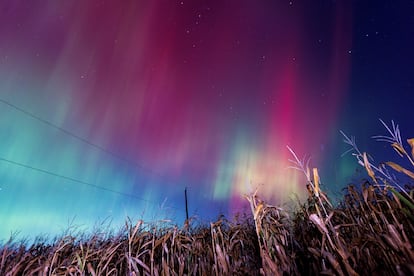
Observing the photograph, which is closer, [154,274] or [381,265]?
A: [381,265]

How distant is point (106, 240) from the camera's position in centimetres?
571

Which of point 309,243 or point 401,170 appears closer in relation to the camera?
point 401,170

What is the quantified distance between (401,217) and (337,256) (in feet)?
4.62

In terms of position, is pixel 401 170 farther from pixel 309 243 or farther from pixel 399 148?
pixel 309 243

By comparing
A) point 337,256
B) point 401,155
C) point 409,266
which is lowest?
point 409,266

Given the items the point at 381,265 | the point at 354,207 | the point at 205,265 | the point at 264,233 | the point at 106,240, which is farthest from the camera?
the point at 106,240

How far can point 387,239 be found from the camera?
5.46 feet

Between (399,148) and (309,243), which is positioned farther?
(309,243)

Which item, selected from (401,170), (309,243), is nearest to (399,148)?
(401,170)

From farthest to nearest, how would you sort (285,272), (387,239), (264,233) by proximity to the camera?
1. (264,233)
2. (285,272)
3. (387,239)

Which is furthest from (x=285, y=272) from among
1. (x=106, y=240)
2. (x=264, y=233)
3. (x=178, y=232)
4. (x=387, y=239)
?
(x=106, y=240)

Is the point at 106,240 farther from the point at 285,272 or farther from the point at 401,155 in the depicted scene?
the point at 401,155

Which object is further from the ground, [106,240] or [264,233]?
[106,240]

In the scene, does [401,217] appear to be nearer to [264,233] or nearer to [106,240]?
[264,233]
